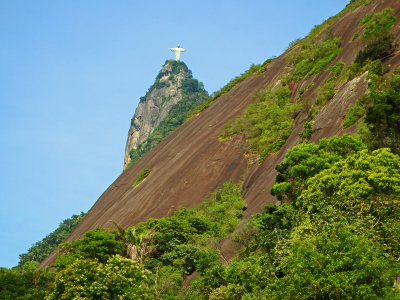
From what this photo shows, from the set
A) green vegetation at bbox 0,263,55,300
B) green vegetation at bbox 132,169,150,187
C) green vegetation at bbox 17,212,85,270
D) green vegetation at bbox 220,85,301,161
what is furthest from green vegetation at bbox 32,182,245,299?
green vegetation at bbox 17,212,85,270

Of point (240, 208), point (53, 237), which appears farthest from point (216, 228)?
point (53, 237)

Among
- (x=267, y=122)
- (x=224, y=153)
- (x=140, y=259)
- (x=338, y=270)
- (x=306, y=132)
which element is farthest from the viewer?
(x=224, y=153)

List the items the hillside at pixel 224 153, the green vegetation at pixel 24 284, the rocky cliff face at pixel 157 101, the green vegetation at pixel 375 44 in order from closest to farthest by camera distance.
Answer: the green vegetation at pixel 24 284
the hillside at pixel 224 153
the green vegetation at pixel 375 44
the rocky cliff face at pixel 157 101

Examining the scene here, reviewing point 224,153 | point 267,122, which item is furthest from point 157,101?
point 267,122

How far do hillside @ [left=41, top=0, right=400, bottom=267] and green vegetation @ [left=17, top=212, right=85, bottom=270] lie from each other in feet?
131

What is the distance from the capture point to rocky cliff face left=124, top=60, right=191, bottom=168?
152000 millimetres

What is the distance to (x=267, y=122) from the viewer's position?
45750 millimetres

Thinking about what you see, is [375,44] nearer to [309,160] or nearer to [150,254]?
[309,160]

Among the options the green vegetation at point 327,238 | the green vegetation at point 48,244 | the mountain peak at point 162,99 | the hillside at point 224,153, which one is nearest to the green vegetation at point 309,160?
the green vegetation at point 327,238

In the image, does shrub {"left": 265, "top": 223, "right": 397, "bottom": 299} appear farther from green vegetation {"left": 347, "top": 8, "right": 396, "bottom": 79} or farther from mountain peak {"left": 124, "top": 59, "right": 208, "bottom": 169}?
mountain peak {"left": 124, "top": 59, "right": 208, "bottom": 169}

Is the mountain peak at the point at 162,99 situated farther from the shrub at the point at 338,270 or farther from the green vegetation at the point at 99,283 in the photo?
the shrub at the point at 338,270

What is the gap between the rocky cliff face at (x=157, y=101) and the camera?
152 m

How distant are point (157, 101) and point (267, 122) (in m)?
116

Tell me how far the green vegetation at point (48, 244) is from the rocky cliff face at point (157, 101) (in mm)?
40589
